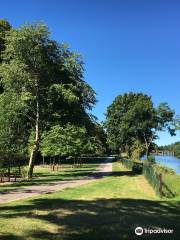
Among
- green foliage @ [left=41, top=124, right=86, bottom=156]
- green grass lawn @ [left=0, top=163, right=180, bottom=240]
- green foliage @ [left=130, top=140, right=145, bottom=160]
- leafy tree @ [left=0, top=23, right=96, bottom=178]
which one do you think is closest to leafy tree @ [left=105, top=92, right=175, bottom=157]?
green foliage @ [left=130, top=140, right=145, bottom=160]

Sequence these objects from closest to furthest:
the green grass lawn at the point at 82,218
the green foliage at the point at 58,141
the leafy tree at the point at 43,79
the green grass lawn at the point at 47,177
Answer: the green grass lawn at the point at 82,218 → the green grass lawn at the point at 47,177 → the leafy tree at the point at 43,79 → the green foliage at the point at 58,141

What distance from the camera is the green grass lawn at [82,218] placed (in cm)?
1148

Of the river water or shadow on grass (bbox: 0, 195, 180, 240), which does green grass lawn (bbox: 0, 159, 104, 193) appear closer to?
shadow on grass (bbox: 0, 195, 180, 240)

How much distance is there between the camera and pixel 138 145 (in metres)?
84.1

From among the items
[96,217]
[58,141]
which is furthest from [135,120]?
[96,217]

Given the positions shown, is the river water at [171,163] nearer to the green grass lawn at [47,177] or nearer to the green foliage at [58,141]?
the green foliage at [58,141]

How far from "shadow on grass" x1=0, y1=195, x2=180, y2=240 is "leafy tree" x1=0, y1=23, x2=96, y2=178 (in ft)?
59.8

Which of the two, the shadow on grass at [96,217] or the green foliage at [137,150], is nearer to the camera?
the shadow on grass at [96,217]

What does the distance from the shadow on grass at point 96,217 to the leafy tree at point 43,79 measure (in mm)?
18216

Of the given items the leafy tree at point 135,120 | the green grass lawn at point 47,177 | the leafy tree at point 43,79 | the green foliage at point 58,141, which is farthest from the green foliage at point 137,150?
the leafy tree at point 43,79

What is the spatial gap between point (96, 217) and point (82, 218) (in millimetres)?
452

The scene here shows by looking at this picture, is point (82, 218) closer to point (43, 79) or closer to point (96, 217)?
point (96, 217)

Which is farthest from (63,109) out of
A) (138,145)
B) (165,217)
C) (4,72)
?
(138,145)

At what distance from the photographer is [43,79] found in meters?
36.8
